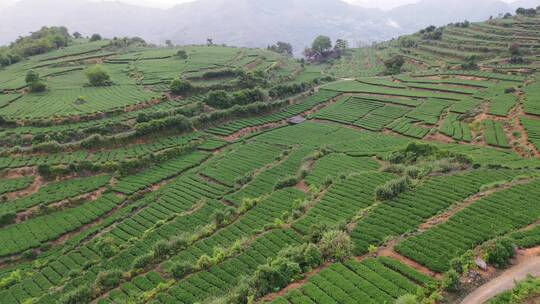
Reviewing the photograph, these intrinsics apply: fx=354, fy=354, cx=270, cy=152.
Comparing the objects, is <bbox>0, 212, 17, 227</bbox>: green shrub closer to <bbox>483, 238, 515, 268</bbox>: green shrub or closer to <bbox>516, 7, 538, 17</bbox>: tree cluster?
<bbox>483, 238, 515, 268</bbox>: green shrub

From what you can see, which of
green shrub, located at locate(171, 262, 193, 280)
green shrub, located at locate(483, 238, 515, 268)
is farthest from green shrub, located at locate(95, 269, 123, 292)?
green shrub, located at locate(483, 238, 515, 268)

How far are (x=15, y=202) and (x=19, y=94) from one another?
162ft

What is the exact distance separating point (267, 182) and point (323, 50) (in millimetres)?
124689

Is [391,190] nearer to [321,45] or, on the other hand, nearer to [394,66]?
[394,66]

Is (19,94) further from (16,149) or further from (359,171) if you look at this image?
(359,171)

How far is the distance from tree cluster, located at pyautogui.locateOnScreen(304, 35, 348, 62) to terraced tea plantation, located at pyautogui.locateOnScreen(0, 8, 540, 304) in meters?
52.5

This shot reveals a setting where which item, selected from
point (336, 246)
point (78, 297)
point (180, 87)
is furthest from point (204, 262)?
point (180, 87)

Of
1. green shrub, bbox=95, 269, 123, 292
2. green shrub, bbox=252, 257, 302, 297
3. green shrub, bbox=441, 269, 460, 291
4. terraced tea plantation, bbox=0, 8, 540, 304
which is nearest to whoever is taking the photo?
green shrub, bbox=441, 269, 460, 291

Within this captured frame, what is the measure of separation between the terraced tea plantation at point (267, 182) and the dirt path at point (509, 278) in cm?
53

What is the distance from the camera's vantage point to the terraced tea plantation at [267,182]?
27922mm

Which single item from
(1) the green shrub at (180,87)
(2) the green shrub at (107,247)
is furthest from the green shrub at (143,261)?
(1) the green shrub at (180,87)

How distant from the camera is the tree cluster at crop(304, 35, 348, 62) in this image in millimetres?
160250

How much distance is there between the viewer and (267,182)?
176 feet

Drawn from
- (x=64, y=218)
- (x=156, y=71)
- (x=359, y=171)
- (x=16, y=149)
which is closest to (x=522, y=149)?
(x=359, y=171)
